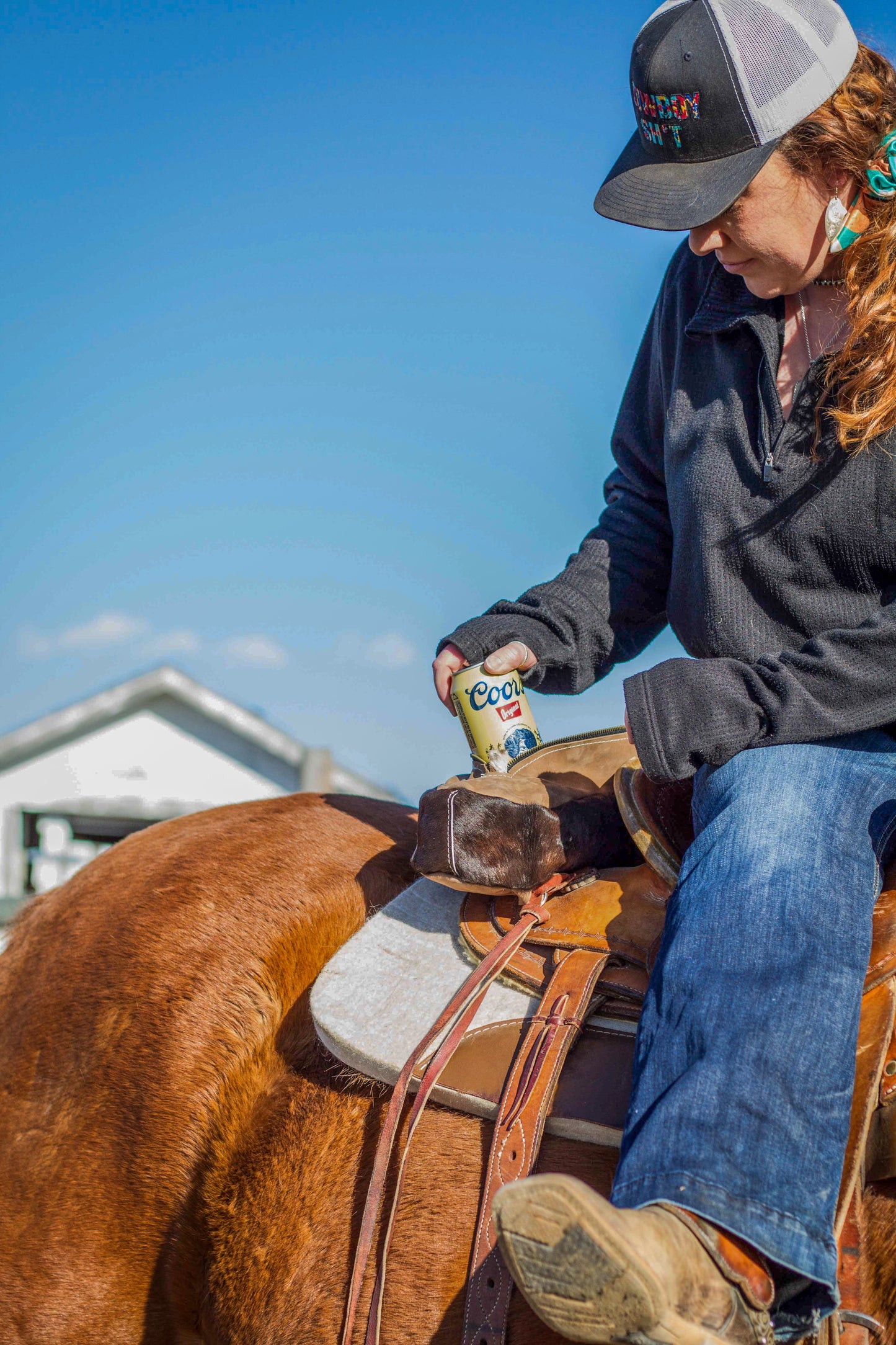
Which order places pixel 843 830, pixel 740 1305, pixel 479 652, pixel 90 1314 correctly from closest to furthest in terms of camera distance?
pixel 740 1305, pixel 843 830, pixel 90 1314, pixel 479 652

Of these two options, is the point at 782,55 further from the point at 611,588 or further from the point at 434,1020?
the point at 434,1020

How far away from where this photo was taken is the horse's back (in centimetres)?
227

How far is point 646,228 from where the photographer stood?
2.04 meters

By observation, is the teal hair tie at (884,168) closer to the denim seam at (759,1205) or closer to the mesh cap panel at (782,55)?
the mesh cap panel at (782,55)

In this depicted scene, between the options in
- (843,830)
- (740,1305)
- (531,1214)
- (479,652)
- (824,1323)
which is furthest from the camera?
(479,652)

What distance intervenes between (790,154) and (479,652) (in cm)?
119

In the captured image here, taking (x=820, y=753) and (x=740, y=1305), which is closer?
(x=740, y=1305)

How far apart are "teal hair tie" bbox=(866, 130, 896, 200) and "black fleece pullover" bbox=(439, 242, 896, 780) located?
1.00 feet

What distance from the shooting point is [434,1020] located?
2062mm

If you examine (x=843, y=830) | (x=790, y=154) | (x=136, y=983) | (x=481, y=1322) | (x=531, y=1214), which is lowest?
(x=481, y=1322)

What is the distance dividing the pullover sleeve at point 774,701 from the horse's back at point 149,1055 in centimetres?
91

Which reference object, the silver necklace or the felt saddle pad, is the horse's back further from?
the silver necklace

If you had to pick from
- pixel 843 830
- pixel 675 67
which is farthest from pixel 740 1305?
pixel 675 67

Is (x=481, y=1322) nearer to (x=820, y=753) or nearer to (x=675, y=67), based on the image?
(x=820, y=753)
